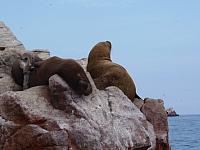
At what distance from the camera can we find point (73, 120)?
31.5ft

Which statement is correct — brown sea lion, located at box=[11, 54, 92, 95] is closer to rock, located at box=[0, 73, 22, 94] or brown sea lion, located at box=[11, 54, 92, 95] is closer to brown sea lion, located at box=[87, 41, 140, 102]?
rock, located at box=[0, 73, 22, 94]

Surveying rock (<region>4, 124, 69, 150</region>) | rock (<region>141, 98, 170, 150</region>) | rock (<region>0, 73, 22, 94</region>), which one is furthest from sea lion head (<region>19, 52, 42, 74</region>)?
rock (<region>4, 124, 69, 150</region>)

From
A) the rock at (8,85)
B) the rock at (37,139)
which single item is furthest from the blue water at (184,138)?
the rock at (37,139)

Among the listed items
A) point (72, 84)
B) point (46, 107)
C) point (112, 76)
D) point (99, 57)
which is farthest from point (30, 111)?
point (99, 57)

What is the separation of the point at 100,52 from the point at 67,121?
483cm

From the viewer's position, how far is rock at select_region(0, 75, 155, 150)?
9305 millimetres

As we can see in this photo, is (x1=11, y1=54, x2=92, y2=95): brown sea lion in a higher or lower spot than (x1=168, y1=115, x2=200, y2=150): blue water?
higher

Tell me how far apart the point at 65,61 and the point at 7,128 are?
196cm

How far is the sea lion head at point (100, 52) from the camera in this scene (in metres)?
14.0

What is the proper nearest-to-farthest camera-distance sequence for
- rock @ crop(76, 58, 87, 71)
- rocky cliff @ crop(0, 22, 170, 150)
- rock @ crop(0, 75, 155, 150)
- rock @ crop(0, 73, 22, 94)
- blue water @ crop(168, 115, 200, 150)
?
rocky cliff @ crop(0, 22, 170, 150) → rock @ crop(0, 75, 155, 150) → rock @ crop(0, 73, 22, 94) → rock @ crop(76, 58, 87, 71) → blue water @ crop(168, 115, 200, 150)

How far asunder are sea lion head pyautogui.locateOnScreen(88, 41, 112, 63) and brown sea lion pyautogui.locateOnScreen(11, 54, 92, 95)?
6.91ft

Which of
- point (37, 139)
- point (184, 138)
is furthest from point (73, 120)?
point (184, 138)

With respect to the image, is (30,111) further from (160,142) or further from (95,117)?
(160,142)

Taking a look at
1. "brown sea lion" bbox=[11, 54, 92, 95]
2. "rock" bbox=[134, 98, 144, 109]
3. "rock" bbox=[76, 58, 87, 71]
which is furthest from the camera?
"rock" bbox=[76, 58, 87, 71]
